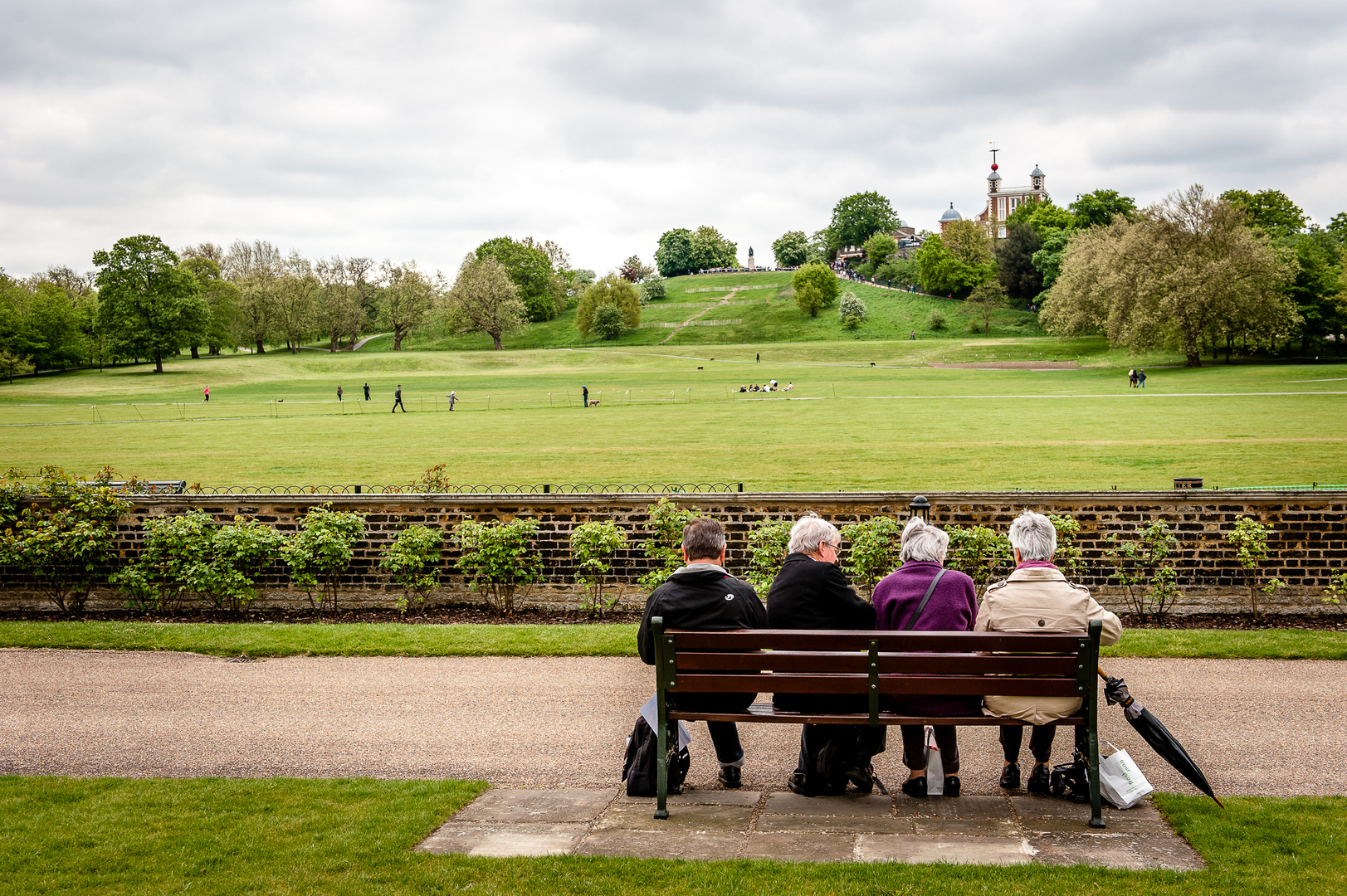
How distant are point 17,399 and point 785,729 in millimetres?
69272

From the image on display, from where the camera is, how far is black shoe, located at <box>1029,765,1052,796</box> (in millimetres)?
5379

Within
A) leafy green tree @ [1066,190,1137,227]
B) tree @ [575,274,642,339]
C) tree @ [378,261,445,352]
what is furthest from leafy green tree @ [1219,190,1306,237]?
tree @ [378,261,445,352]

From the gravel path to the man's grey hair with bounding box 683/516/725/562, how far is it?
57.6 inches

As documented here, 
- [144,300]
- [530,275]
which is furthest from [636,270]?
[144,300]

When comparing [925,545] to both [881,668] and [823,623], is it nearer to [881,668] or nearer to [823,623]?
[823,623]

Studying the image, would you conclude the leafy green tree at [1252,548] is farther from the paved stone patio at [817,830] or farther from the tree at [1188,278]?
the tree at [1188,278]

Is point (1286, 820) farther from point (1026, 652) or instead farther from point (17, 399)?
point (17, 399)

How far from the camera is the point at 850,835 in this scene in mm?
4699

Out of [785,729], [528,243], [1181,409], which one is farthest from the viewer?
[528,243]

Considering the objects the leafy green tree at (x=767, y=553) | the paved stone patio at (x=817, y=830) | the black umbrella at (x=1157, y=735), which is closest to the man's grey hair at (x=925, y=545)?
the black umbrella at (x=1157, y=735)

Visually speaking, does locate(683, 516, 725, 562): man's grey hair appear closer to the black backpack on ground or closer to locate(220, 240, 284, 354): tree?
the black backpack on ground

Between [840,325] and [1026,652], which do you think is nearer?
[1026,652]

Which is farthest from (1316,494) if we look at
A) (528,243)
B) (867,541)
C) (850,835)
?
(528,243)

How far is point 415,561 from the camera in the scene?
11.3 metres
